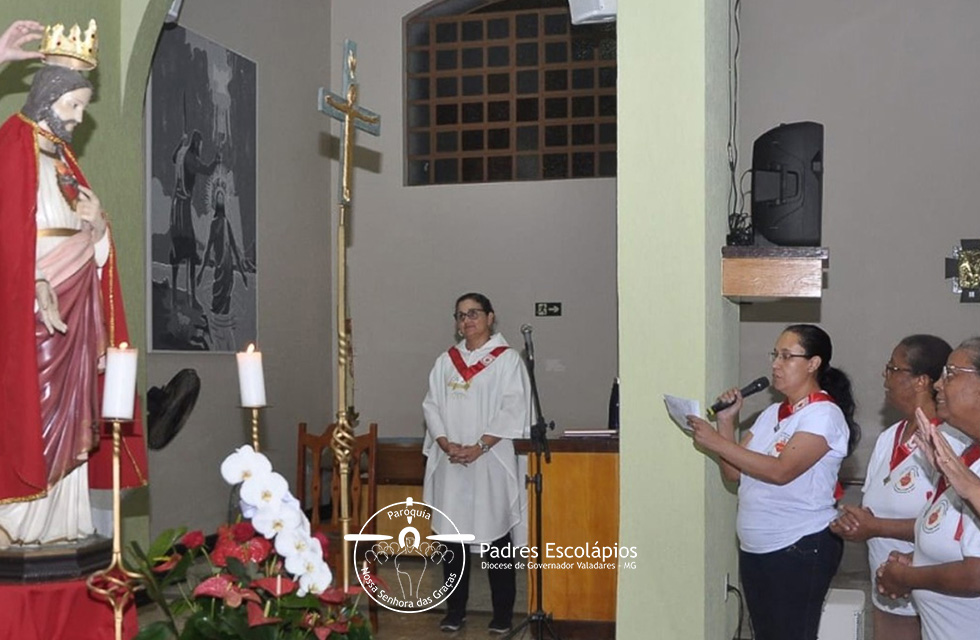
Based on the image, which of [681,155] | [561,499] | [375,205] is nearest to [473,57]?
[375,205]

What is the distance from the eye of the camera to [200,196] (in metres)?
8.16

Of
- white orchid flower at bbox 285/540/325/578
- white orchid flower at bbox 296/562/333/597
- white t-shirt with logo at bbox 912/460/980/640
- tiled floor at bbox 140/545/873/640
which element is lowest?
tiled floor at bbox 140/545/873/640

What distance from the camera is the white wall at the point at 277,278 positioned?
26.2 feet

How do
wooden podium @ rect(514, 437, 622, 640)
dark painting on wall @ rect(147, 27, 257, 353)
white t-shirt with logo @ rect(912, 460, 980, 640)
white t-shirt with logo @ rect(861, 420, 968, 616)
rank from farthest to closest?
dark painting on wall @ rect(147, 27, 257, 353) < wooden podium @ rect(514, 437, 622, 640) < white t-shirt with logo @ rect(861, 420, 968, 616) < white t-shirt with logo @ rect(912, 460, 980, 640)

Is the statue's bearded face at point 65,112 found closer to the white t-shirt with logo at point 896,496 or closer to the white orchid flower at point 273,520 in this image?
the white orchid flower at point 273,520

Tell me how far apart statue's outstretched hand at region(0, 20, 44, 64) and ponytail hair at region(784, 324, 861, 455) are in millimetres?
2542

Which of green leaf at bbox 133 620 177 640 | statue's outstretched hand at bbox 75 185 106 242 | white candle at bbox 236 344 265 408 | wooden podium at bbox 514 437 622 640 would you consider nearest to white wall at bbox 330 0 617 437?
wooden podium at bbox 514 437 622 640

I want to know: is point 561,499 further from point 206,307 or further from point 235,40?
point 235,40

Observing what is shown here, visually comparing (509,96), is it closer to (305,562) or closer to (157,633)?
(305,562)

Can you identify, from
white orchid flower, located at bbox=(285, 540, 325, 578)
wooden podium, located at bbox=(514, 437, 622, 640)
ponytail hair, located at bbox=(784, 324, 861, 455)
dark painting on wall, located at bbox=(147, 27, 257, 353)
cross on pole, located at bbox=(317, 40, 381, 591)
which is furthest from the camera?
dark painting on wall, located at bbox=(147, 27, 257, 353)

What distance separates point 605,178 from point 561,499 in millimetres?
4523

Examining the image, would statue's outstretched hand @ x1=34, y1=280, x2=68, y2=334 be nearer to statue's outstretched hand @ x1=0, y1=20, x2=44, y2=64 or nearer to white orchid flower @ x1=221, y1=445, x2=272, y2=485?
statue's outstretched hand @ x1=0, y1=20, x2=44, y2=64

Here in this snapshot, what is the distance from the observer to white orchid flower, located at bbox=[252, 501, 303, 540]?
2.12 metres

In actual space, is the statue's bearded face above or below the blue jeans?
above
